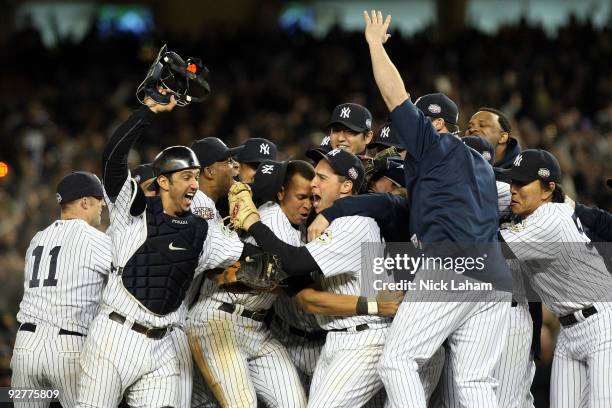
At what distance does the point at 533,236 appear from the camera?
637 centimetres

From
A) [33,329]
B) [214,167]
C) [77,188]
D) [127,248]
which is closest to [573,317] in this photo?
[214,167]

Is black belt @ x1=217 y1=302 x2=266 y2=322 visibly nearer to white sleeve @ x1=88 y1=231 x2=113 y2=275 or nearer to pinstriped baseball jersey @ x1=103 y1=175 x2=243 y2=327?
pinstriped baseball jersey @ x1=103 y1=175 x2=243 y2=327

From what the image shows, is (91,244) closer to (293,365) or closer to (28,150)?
(293,365)

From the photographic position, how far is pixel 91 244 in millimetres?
6688

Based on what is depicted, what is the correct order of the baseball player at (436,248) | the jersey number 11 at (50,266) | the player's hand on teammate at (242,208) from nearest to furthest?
the baseball player at (436,248), the player's hand on teammate at (242,208), the jersey number 11 at (50,266)

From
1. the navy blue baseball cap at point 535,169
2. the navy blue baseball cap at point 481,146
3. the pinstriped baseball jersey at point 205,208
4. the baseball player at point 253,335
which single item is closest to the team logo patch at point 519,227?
the navy blue baseball cap at point 535,169

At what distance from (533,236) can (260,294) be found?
1663 millimetres

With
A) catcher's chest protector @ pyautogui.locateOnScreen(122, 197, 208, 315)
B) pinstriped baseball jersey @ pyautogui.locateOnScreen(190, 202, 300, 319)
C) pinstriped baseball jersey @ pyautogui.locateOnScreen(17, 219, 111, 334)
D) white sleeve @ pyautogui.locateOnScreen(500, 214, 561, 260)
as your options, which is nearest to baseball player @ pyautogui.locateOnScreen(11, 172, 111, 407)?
pinstriped baseball jersey @ pyautogui.locateOnScreen(17, 219, 111, 334)

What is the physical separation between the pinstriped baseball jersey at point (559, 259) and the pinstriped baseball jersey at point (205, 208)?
5.92ft

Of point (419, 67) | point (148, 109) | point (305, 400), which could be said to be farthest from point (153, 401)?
point (419, 67)

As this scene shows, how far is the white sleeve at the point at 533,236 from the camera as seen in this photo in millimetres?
6363

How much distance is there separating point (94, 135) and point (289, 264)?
927cm

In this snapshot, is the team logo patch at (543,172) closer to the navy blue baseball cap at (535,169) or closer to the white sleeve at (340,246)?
the navy blue baseball cap at (535,169)

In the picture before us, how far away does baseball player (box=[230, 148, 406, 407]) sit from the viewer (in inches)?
238
